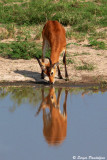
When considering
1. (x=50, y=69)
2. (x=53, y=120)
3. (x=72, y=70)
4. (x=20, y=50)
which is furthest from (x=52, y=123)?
(x=20, y=50)

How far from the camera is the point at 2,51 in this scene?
1266 centimetres

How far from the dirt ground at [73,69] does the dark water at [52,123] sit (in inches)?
33.5

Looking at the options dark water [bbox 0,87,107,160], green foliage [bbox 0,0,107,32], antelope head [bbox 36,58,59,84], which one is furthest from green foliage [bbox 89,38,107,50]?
dark water [bbox 0,87,107,160]

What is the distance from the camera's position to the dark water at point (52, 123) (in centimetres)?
623

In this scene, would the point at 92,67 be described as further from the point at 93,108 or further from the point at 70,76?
the point at 93,108

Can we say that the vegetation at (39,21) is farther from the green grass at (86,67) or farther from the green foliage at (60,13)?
the green grass at (86,67)

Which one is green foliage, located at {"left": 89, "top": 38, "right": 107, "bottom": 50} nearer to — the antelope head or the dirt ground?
the dirt ground

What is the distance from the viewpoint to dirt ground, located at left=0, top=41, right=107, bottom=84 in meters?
11.0

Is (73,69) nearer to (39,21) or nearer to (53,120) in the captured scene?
(53,120)

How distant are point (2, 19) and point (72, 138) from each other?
9.47 meters

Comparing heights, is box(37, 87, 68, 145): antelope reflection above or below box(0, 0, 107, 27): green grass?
above

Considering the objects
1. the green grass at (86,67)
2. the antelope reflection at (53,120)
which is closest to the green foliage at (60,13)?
the green grass at (86,67)

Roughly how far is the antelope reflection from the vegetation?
3.28 metres

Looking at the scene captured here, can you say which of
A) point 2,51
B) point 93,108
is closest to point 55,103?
point 93,108
